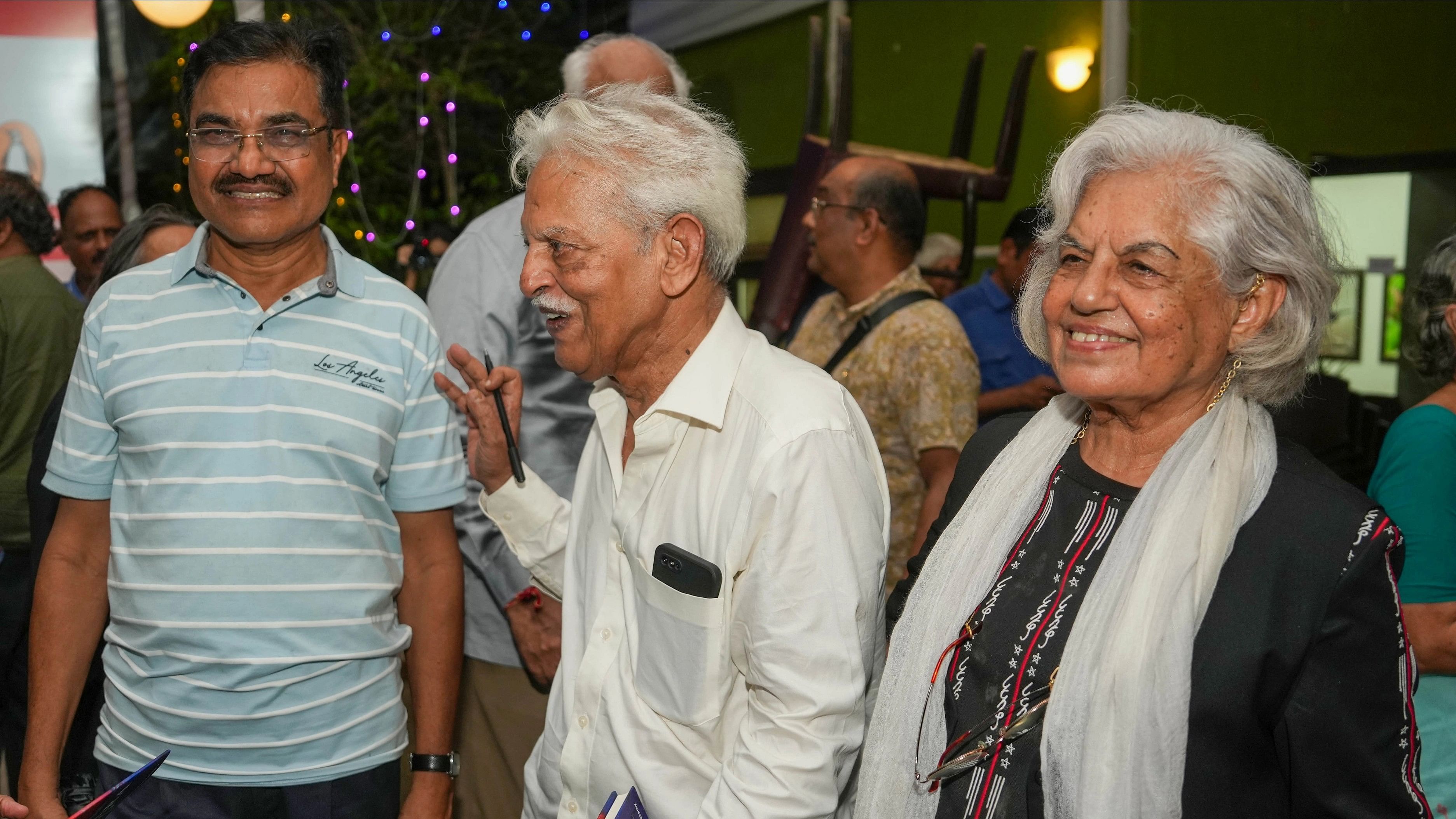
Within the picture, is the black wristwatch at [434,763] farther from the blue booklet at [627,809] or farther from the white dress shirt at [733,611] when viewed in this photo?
the blue booklet at [627,809]

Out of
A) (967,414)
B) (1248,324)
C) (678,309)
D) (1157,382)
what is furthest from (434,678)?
(967,414)

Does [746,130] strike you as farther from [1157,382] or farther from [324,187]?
[1157,382]

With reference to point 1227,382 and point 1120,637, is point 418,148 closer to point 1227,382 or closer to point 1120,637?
point 1227,382

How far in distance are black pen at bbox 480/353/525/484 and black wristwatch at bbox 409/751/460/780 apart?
49 cm

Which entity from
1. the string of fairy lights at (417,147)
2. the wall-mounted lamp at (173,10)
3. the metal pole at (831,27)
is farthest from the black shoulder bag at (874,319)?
the string of fairy lights at (417,147)

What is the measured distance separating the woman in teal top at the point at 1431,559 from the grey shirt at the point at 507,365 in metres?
1.55

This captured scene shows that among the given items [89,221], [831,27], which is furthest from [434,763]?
[831,27]

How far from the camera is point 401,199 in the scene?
6.24 metres

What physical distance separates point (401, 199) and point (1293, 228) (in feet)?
18.3

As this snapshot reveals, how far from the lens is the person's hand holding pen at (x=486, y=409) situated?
1896mm

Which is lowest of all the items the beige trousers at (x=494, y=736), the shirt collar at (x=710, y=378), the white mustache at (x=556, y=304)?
the beige trousers at (x=494, y=736)

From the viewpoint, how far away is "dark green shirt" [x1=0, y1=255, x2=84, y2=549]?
306cm

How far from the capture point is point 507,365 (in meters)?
2.38

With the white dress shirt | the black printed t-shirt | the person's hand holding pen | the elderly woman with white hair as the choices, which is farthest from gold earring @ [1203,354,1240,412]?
the person's hand holding pen
